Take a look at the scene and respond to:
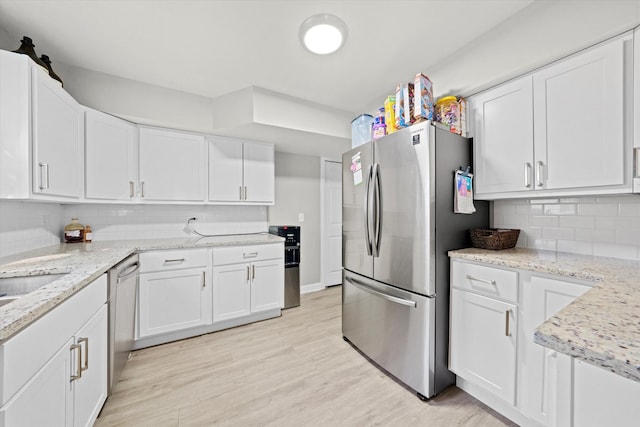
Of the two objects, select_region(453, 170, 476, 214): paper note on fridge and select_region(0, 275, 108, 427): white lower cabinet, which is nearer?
select_region(0, 275, 108, 427): white lower cabinet

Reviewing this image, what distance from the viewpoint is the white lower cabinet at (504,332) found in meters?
1.31

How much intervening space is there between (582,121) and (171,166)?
3.27 metres

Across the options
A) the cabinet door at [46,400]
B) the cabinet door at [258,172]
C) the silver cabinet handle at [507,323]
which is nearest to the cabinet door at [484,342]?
Answer: the silver cabinet handle at [507,323]

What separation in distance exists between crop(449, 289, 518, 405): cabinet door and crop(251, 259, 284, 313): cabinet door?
1.83 metres

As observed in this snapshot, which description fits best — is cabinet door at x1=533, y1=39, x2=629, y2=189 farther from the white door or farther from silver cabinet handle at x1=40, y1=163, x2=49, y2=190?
silver cabinet handle at x1=40, y1=163, x2=49, y2=190

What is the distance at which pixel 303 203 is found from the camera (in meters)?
3.80

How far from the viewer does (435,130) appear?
164 centimetres

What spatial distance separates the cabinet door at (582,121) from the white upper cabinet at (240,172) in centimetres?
258

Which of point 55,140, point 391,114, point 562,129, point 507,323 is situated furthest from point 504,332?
point 55,140

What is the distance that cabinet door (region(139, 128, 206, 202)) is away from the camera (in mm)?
2541

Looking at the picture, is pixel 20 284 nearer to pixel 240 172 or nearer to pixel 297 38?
pixel 240 172

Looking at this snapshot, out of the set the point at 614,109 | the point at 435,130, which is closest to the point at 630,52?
the point at 614,109

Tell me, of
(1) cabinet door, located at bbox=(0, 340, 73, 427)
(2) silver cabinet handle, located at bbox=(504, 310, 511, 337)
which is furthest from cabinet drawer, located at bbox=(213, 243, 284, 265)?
(2) silver cabinet handle, located at bbox=(504, 310, 511, 337)

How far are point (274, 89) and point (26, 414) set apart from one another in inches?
103
